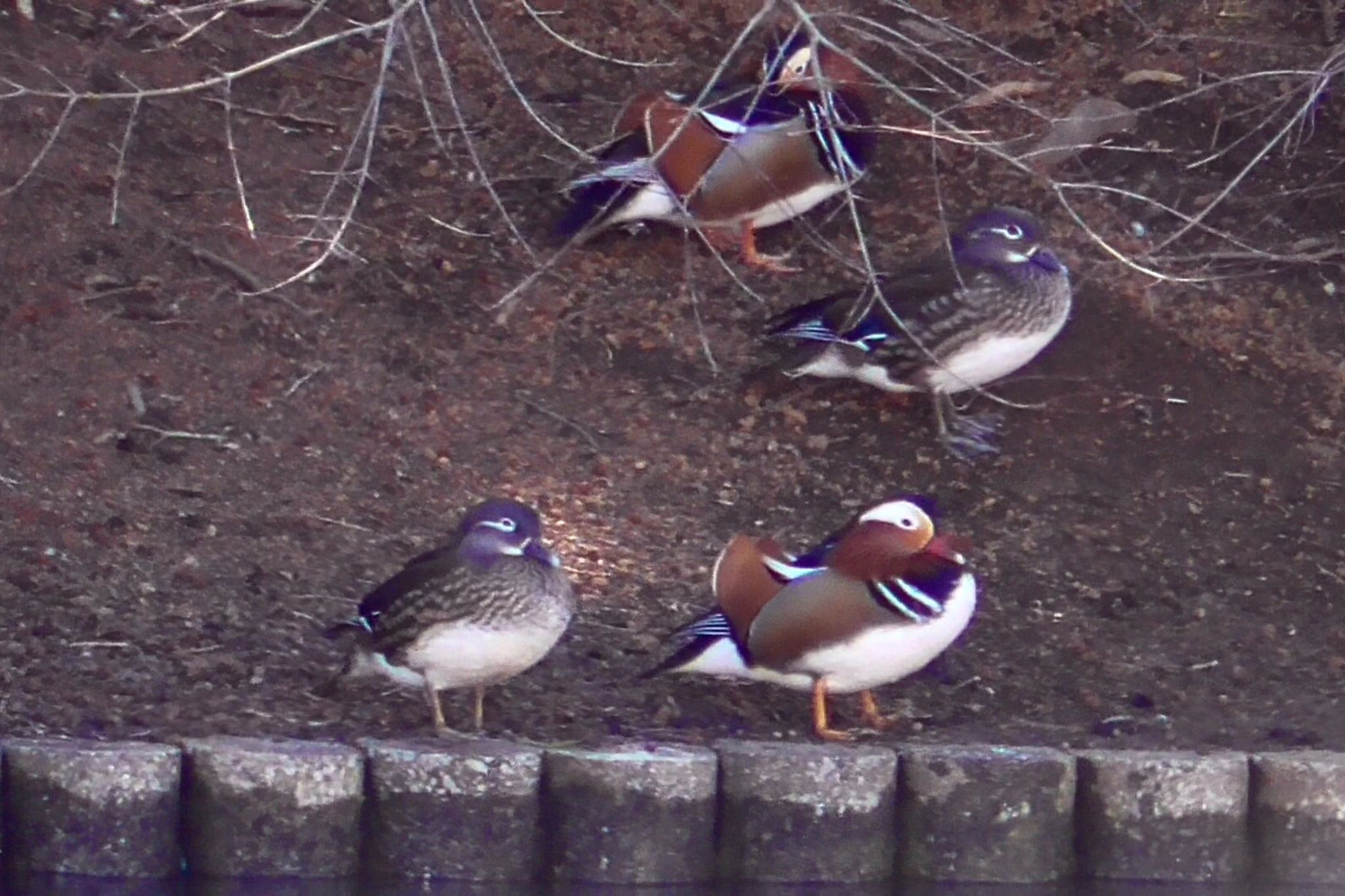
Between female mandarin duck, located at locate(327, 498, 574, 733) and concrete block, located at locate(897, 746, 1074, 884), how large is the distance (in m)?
0.64

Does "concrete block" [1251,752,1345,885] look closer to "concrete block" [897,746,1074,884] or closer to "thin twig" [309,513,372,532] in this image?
"concrete block" [897,746,1074,884]

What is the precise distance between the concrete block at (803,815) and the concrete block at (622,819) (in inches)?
2.7

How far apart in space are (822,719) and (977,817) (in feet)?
1.22

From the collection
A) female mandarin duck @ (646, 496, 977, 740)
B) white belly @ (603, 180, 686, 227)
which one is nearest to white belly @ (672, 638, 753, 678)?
female mandarin duck @ (646, 496, 977, 740)

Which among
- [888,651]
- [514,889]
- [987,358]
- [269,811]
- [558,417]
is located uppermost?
[987,358]

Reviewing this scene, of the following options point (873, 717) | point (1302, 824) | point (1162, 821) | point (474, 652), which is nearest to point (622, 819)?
point (474, 652)

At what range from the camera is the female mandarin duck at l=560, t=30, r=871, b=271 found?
498 centimetres

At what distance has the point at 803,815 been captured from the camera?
310 cm

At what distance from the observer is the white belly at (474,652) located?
10.6ft

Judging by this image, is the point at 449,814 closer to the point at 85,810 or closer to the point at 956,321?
the point at 85,810

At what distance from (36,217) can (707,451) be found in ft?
6.08


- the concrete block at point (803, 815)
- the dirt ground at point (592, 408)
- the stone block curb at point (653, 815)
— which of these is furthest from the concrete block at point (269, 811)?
the concrete block at point (803, 815)

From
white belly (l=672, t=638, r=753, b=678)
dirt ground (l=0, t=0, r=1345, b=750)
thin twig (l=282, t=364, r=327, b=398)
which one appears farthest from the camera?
thin twig (l=282, t=364, r=327, b=398)

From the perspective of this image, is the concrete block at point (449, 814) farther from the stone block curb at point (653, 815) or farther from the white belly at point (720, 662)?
the white belly at point (720, 662)
